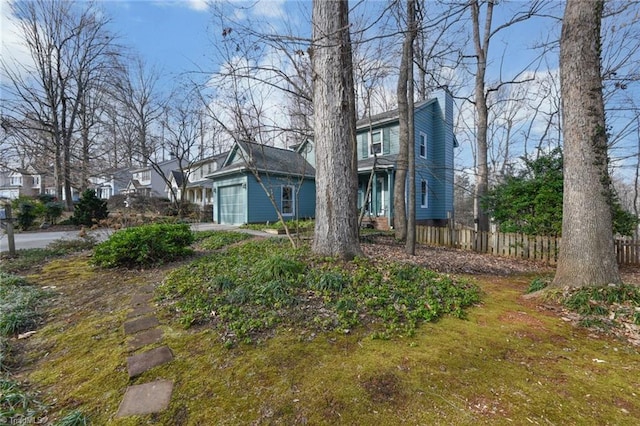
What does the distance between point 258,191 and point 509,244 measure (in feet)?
35.8

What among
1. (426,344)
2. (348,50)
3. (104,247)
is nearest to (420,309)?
(426,344)

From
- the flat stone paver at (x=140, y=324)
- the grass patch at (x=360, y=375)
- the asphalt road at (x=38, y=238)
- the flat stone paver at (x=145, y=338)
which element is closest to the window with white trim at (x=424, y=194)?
the asphalt road at (x=38, y=238)

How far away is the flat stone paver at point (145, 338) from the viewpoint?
2.50 m

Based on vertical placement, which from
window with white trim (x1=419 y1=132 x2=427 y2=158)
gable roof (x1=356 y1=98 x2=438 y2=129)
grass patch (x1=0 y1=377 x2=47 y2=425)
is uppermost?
gable roof (x1=356 y1=98 x2=438 y2=129)

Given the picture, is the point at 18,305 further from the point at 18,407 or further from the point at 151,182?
the point at 151,182

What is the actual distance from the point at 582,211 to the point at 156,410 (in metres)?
5.18

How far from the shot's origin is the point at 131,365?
221 cm

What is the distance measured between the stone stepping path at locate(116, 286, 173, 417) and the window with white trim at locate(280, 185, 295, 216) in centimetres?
1154

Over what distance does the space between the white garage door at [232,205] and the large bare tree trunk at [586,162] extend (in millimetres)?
12842

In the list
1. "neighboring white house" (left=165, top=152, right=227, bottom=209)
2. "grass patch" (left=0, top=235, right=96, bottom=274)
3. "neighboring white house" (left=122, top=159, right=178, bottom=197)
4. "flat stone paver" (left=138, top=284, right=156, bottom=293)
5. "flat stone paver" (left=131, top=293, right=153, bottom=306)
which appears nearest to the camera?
"flat stone paver" (left=131, top=293, right=153, bottom=306)

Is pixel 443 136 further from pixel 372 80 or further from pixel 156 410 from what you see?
pixel 156 410

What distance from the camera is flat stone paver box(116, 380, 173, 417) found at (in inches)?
68.9

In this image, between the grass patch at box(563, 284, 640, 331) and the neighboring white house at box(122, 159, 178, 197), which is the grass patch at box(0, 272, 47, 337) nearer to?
the grass patch at box(563, 284, 640, 331)

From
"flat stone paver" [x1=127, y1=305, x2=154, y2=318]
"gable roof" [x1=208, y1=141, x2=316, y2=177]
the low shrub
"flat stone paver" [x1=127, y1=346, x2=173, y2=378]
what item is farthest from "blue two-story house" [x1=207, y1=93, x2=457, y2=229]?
"flat stone paver" [x1=127, y1=346, x2=173, y2=378]
